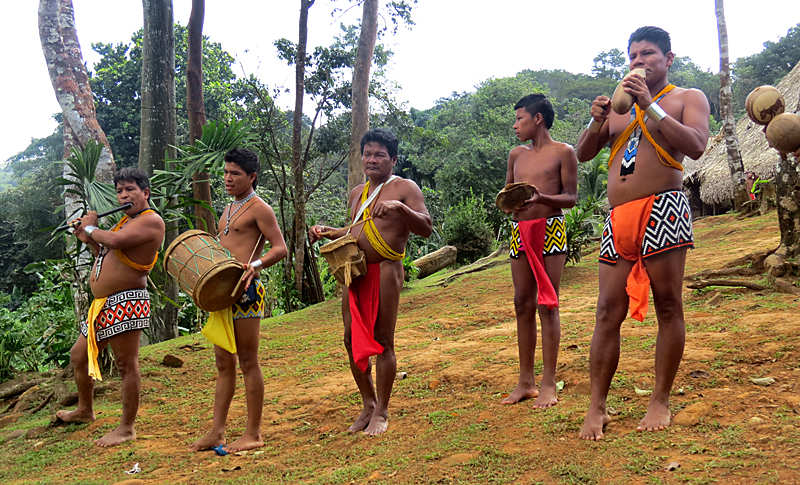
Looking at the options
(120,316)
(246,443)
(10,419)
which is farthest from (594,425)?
(10,419)

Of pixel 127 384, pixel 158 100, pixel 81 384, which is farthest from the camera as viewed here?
pixel 158 100

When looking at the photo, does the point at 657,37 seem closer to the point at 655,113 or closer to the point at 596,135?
the point at 655,113

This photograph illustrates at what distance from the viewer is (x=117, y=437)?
4.15m

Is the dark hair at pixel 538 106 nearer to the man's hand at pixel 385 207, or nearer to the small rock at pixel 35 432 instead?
the man's hand at pixel 385 207

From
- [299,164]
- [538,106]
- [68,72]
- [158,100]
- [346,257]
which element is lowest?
[346,257]

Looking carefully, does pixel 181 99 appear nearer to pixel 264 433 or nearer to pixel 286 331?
pixel 286 331

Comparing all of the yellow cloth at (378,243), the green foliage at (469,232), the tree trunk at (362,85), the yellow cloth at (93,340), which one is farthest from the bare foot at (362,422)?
the green foliage at (469,232)

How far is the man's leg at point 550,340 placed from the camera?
3.69 metres

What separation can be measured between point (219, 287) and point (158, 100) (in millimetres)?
5595

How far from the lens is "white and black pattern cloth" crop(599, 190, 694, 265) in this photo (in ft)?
9.57

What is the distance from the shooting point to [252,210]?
12.8 feet

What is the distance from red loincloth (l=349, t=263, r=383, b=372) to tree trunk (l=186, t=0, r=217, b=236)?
210 inches

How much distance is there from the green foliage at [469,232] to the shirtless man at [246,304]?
12732 mm

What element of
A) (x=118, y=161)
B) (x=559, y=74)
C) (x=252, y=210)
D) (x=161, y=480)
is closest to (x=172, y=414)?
(x=161, y=480)
